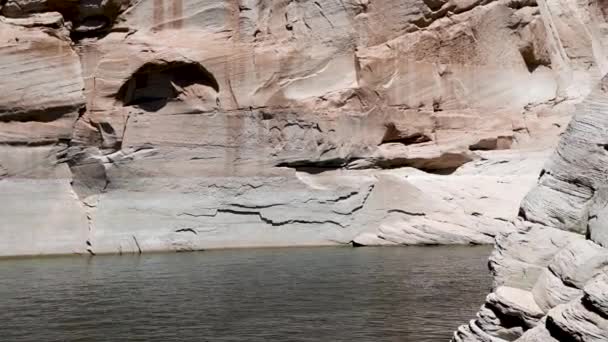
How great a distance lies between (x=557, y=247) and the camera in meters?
5.27

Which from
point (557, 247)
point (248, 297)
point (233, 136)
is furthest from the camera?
point (233, 136)

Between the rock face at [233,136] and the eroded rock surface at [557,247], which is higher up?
the eroded rock surface at [557,247]

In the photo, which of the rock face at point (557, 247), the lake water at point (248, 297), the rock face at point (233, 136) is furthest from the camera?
the rock face at point (233, 136)

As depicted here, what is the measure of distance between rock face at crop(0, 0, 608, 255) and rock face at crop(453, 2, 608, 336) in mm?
12053

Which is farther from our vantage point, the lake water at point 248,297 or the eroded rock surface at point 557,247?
the lake water at point 248,297

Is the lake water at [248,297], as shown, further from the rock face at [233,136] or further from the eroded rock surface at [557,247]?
the eroded rock surface at [557,247]

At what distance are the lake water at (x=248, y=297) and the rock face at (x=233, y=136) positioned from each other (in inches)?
72.7

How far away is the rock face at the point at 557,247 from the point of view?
4.83 meters

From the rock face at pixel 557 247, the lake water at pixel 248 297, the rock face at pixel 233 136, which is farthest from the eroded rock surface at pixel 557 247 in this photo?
the rock face at pixel 233 136

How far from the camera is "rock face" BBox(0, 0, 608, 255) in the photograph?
17391 millimetres

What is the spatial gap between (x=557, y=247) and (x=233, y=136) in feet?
43.1

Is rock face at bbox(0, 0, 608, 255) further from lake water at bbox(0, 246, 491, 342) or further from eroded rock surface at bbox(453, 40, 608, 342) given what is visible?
eroded rock surface at bbox(453, 40, 608, 342)

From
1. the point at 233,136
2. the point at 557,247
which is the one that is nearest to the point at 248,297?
the point at 557,247

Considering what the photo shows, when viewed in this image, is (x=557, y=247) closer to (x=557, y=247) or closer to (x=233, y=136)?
(x=557, y=247)
